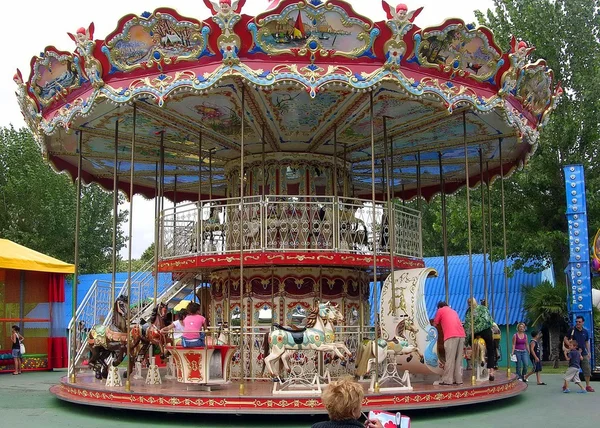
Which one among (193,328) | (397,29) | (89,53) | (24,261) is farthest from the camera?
(24,261)

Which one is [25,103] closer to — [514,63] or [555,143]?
[514,63]

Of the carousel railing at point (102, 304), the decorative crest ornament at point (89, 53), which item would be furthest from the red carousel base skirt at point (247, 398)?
the decorative crest ornament at point (89, 53)

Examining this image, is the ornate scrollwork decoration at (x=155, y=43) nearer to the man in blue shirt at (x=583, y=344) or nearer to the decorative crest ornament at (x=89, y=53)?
the decorative crest ornament at (x=89, y=53)

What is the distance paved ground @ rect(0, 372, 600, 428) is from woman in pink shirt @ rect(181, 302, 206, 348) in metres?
1.27

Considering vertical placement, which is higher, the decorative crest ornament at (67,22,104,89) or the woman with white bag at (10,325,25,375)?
the decorative crest ornament at (67,22,104,89)

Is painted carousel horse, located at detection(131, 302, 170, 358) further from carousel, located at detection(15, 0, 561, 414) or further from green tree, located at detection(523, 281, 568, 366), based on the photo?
green tree, located at detection(523, 281, 568, 366)

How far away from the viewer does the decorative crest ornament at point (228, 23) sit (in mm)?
11883

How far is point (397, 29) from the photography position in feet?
40.1

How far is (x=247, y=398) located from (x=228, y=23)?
6.07 meters

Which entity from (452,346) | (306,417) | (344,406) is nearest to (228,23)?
(306,417)

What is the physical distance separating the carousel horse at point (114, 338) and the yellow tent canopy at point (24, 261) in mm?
9701

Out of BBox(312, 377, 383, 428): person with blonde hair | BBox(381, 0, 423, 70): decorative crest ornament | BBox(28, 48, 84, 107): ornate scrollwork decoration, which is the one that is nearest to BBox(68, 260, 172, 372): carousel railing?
BBox(28, 48, 84, 107): ornate scrollwork decoration

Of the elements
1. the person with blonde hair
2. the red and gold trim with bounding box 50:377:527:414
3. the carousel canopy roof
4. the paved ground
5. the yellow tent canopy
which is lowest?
the paved ground

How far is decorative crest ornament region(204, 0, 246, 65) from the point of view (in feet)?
39.0
